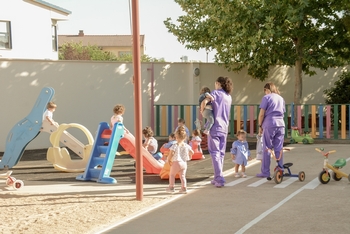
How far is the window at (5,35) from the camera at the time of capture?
3359cm

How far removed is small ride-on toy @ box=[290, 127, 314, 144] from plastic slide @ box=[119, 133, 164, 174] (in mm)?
7324

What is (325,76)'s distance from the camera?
26797mm

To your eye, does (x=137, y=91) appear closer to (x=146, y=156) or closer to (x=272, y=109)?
(x=272, y=109)

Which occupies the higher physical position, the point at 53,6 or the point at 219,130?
the point at 53,6

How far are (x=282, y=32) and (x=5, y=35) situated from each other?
675 inches

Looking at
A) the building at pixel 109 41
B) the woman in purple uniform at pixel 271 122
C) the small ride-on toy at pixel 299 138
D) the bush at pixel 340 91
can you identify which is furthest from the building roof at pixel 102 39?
the woman in purple uniform at pixel 271 122

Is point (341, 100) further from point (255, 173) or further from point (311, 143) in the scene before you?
point (255, 173)

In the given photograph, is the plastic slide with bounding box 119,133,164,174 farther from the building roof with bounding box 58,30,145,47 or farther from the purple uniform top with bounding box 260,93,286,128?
the building roof with bounding box 58,30,145,47

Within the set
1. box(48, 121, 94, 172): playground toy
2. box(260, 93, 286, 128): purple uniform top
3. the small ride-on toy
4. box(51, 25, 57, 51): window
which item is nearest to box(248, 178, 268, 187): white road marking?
box(260, 93, 286, 128): purple uniform top

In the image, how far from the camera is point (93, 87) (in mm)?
21312

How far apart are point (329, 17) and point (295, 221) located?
52.2ft

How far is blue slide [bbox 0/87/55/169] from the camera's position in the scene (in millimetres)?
15164

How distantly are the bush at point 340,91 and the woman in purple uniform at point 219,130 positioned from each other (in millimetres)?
15125

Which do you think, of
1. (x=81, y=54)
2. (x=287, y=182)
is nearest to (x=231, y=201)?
(x=287, y=182)
